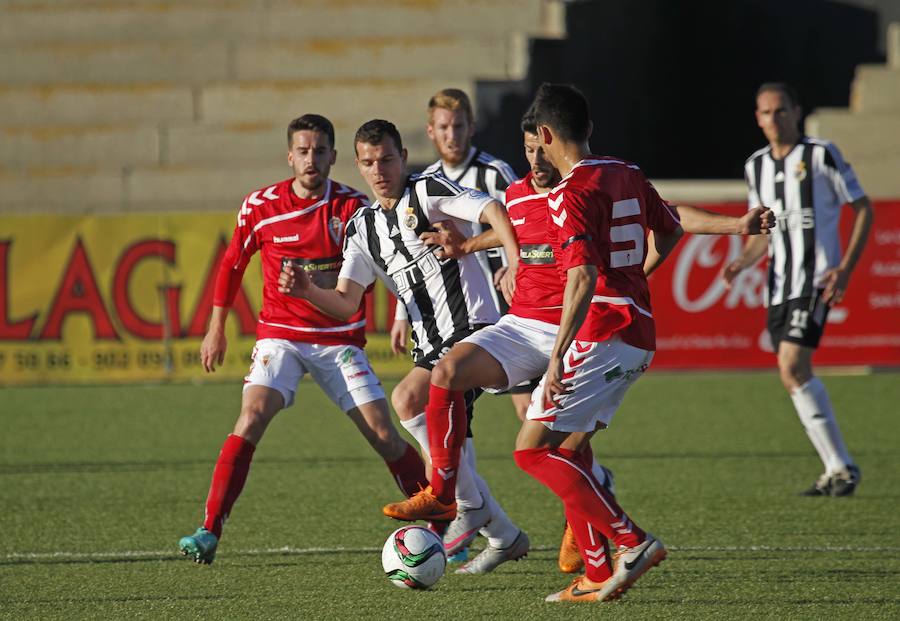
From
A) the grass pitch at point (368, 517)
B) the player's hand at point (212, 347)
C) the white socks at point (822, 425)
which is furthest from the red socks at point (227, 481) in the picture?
the white socks at point (822, 425)

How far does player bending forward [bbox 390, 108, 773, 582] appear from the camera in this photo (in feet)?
16.8

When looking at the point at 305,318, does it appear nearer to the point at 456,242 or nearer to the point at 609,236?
the point at 456,242

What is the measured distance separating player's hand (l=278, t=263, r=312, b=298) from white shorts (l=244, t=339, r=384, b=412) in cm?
70

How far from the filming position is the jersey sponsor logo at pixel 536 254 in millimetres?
5445

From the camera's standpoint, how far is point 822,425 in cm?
790

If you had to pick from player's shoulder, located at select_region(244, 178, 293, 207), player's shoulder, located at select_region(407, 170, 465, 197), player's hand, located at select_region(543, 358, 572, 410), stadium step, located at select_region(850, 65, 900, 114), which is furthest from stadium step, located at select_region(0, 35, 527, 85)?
player's hand, located at select_region(543, 358, 572, 410)

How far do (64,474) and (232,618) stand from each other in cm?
408

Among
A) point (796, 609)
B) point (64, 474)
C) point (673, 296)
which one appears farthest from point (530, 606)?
point (673, 296)

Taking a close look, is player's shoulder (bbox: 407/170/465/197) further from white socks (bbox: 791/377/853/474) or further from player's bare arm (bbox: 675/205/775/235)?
white socks (bbox: 791/377/853/474)

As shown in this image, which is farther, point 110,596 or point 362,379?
point 362,379

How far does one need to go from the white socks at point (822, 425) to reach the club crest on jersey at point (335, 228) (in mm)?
3091

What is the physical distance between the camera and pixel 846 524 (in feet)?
22.2

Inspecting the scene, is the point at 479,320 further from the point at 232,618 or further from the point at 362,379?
the point at 232,618

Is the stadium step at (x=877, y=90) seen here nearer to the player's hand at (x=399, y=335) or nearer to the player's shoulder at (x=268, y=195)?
the player's hand at (x=399, y=335)
